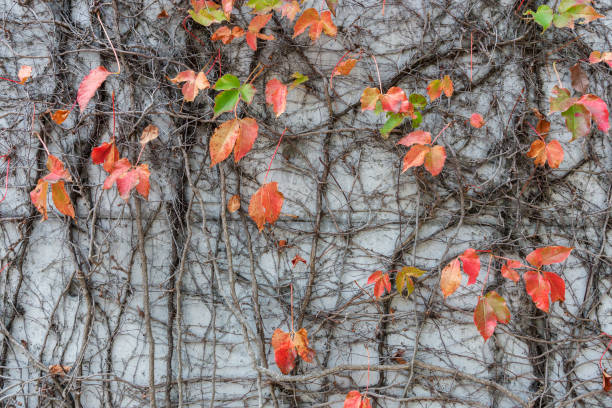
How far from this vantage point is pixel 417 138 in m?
1.53

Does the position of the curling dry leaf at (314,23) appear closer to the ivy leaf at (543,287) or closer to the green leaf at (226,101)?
the green leaf at (226,101)

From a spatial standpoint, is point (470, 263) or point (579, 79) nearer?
point (470, 263)

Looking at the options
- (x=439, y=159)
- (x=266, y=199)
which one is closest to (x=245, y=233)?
(x=266, y=199)

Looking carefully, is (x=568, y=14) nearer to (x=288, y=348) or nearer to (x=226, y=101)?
(x=226, y=101)

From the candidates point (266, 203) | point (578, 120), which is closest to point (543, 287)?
point (578, 120)

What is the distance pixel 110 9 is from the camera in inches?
67.8

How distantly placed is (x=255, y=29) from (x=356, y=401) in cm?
133

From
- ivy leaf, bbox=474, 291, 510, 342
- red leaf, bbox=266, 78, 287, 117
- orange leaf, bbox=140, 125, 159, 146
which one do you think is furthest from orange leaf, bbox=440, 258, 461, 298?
orange leaf, bbox=140, 125, 159, 146

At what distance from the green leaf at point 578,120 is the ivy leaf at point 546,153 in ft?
0.24

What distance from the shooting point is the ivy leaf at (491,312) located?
59.0 inches

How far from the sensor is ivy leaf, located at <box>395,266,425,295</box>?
5.09 ft

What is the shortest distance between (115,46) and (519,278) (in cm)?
174

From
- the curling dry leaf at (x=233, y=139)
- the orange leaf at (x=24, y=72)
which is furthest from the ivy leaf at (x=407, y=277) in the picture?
the orange leaf at (x=24, y=72)

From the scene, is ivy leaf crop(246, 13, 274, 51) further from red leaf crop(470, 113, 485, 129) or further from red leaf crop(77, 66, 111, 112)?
red leaf crop(470, 113, 485, 129)
